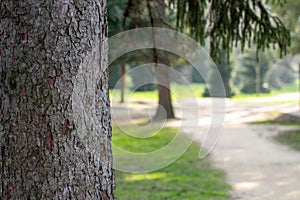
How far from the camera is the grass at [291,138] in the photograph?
1122 cm

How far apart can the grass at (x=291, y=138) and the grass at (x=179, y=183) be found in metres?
2.69

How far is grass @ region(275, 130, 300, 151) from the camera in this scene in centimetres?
1122

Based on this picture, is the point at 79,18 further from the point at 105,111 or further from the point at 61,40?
the point at 105,111

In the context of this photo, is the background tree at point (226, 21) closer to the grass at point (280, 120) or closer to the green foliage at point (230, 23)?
the green foliage at point (230, 23)

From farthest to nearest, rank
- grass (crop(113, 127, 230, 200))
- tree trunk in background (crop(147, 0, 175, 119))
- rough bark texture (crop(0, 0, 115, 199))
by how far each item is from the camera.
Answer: grass (crop(113, 127, 230, 200)) → tree trunk in background (crop(147, 0, 175, 119)) → rough bark texture (crop(0, 0, 115, 199))

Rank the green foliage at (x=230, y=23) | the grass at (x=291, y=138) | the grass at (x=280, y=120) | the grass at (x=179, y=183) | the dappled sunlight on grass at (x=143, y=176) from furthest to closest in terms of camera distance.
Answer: the grass at (x=280, y=120), the grass at (x=291, y=138), the dappled sunlight on grass at (x=143, y=176), the grass at (x=179, y=183), the green foliage at (x=230, y=23)

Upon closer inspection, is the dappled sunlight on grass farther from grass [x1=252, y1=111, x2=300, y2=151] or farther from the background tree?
grass [x1=252, y1=111, x2=300, y2=151]

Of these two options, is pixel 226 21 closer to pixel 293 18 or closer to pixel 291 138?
pixel 291 138

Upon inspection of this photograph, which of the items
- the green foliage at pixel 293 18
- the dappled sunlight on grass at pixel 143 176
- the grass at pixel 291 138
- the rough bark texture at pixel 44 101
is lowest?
the dappled sunlight on grass at pixel 143 176

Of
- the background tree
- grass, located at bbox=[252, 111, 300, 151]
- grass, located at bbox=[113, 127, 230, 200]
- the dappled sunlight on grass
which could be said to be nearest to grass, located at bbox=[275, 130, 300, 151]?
grass, located at bbox=[252, 111, 300, 151]

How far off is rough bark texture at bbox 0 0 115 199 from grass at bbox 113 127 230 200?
15.1 ft

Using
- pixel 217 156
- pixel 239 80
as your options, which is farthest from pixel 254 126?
pixel 239 80

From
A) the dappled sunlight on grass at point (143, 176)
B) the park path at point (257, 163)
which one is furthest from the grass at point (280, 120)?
the dappled sunlight on grass at point (143, 176)

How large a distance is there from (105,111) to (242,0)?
284 cm
